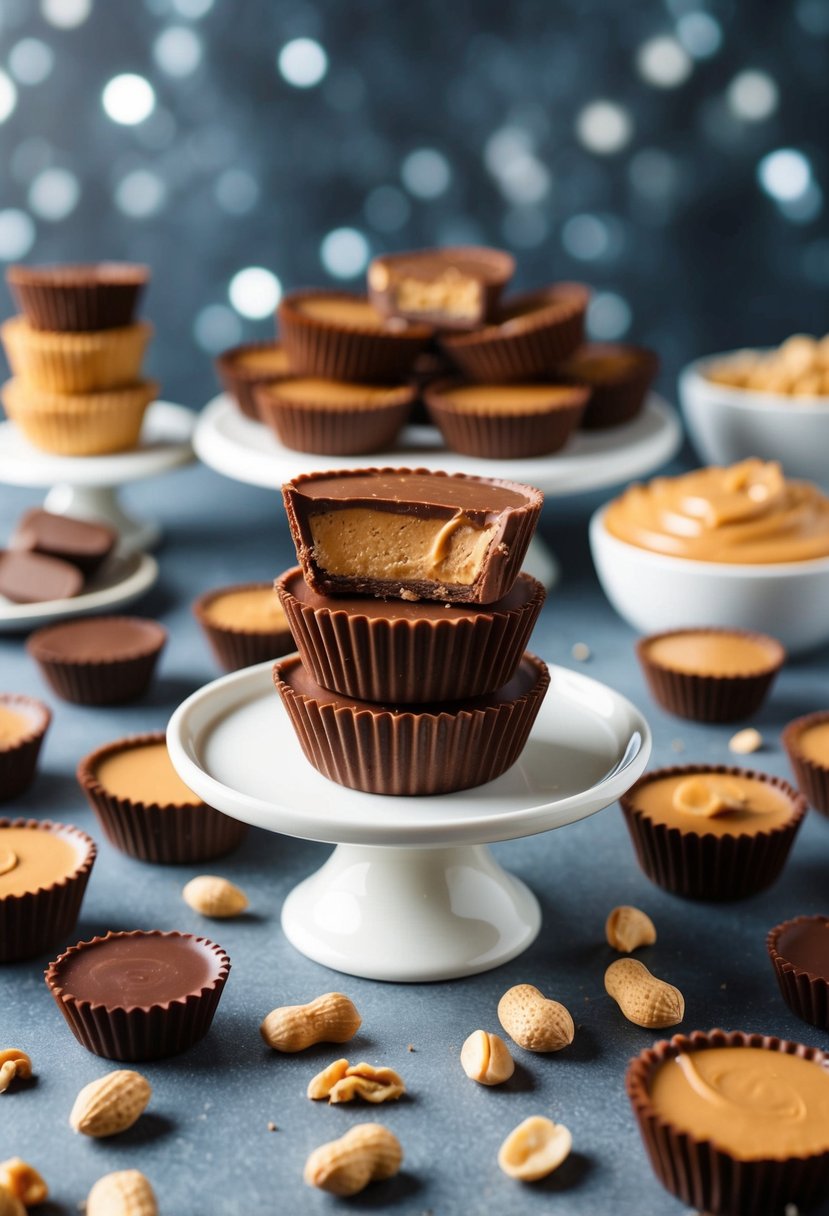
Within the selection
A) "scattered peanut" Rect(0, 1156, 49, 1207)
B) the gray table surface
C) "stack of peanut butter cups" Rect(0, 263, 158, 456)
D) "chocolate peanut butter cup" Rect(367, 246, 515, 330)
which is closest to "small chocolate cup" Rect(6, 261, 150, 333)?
"stack of peanut butter cups" Rect(0, 263, 158, 456)

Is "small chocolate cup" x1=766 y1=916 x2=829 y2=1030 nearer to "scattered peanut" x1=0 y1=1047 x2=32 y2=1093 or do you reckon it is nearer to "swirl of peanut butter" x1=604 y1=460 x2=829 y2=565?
"scattered peanut" x1=0 y1=1047 x2=32 y2=1093

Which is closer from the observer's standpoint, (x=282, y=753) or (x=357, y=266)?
(x=282, y=753)

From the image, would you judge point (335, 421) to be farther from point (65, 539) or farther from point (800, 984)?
point (800, 984)

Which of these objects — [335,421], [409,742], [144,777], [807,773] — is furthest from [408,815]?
[335,421]

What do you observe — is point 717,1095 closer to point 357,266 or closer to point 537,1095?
point 537,1095

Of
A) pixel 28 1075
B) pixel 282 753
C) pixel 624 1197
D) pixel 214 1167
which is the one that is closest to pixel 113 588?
pixel 282 753

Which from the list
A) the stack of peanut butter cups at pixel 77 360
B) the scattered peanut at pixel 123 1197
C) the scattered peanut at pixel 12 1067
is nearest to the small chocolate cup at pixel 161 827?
the scattered peanut at pixel 12 1067
